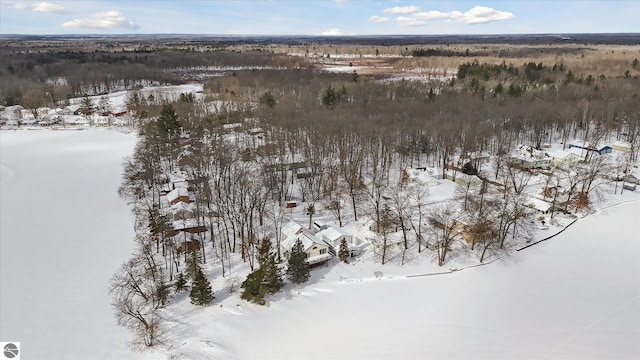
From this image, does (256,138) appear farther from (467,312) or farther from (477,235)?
(467,312)

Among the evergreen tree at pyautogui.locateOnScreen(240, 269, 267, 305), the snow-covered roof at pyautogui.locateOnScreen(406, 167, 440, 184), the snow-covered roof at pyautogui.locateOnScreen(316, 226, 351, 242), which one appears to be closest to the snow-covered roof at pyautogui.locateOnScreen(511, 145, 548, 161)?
the snow-covered roof at pyautogui.locateOnScreen(406, 167, 440, 184)

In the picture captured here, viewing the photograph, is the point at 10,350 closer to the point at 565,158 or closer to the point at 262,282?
the point at 262,282

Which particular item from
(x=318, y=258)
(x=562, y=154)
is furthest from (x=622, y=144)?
(x=318, y=258)

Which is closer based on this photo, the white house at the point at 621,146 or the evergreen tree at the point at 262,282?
the evergreen tree at the point at 262,282

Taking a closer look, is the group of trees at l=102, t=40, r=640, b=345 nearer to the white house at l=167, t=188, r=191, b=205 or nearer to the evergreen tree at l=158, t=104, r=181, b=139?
the evergreen tree at l=158, t=104, r=181, b=139

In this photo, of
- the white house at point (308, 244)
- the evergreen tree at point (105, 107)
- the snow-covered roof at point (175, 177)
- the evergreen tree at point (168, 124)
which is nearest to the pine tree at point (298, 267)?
the white house at point (308, 244)

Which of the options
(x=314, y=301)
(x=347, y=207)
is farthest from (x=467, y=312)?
(x=347, y=207)

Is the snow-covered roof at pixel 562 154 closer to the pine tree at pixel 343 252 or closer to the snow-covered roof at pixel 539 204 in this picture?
the snow-covered roof at pixel 539 204
